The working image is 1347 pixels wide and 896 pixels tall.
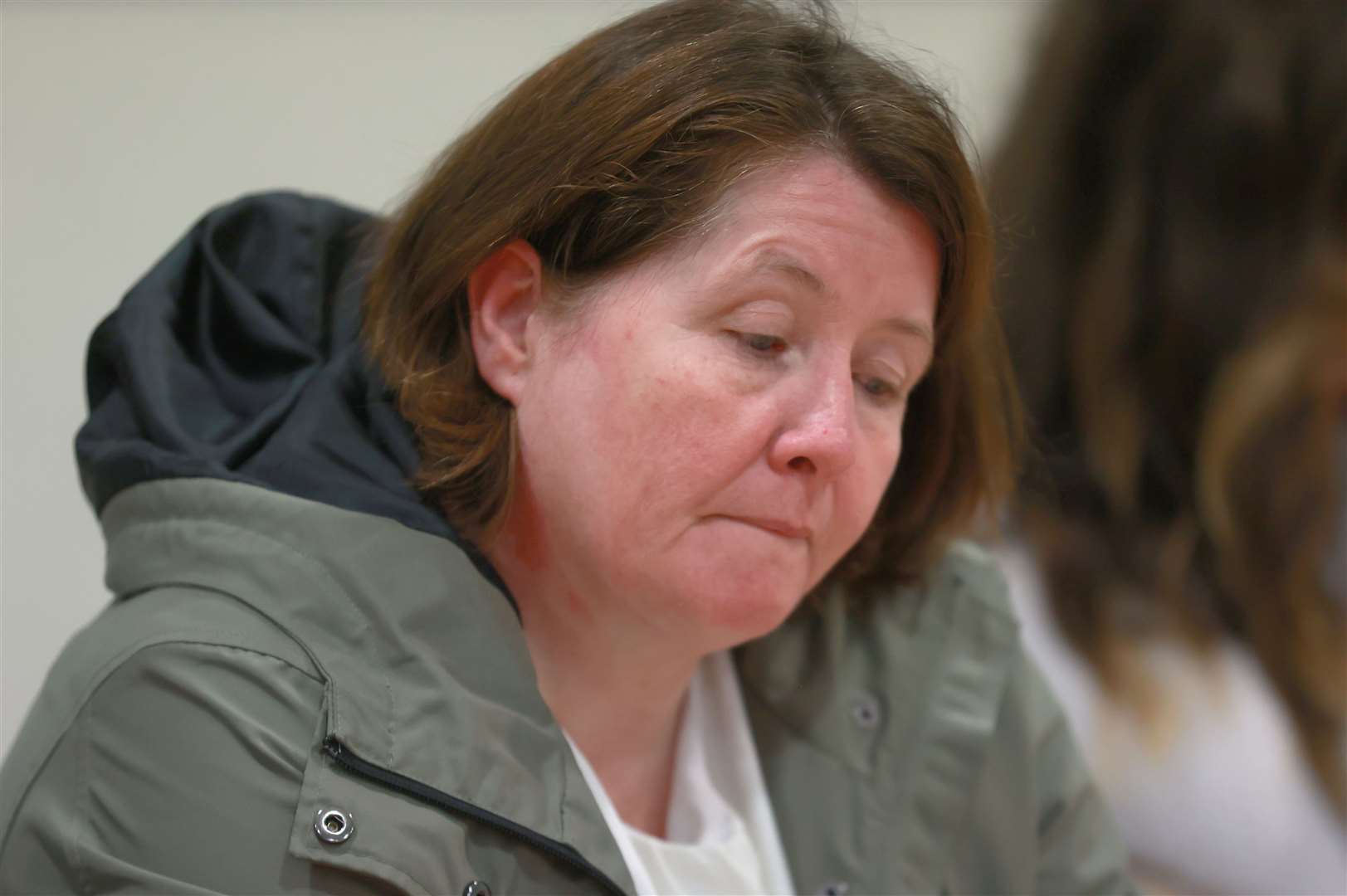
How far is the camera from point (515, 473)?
1271mm

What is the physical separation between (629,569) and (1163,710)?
107 cm

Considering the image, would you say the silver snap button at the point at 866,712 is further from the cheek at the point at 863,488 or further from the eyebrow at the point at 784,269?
the eyebrow at the point at 784,269

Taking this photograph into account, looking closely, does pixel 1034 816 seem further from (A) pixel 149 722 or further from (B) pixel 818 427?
(A) pixel 149 722

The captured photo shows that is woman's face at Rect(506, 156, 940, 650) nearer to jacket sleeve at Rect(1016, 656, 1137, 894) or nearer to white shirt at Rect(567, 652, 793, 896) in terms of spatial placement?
white shirt at Rect(567, 652, 793, 896)

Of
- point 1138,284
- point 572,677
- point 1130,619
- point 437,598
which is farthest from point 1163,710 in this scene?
point 437,598

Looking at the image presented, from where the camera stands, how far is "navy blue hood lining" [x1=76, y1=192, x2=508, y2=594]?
1232mm

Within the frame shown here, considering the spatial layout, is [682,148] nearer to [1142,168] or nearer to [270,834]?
[270,834]

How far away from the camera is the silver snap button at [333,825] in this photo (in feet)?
3.42

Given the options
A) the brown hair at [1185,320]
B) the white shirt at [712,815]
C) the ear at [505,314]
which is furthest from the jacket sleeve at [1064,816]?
the ear at [505,314]

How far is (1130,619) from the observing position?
207 centimetres

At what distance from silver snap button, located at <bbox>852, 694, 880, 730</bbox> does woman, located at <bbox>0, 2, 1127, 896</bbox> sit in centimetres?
14

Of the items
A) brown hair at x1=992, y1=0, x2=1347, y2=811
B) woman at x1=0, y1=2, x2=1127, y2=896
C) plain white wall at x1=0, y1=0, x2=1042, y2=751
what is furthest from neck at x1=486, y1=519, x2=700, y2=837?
→ brown hair at x1=992, y1=0, x2=1347, y2=811

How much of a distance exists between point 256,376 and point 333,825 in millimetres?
493

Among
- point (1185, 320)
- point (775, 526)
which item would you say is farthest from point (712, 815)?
point (1185, 320)
